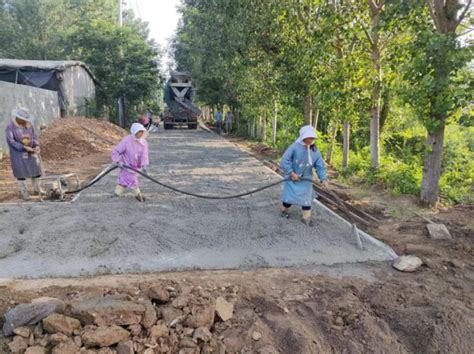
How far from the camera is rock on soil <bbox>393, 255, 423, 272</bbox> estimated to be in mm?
4465

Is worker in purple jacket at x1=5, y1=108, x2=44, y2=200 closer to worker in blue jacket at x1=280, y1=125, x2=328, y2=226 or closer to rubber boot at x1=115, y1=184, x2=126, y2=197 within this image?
rubber boot at x1=115, y1=184, x2=126, y2=197

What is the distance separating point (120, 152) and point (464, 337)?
18.3 feet

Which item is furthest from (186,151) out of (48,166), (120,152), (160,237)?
(160,237)

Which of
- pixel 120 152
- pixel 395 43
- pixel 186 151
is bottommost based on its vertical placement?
pixel 186 151

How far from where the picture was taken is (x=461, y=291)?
401 centimetres

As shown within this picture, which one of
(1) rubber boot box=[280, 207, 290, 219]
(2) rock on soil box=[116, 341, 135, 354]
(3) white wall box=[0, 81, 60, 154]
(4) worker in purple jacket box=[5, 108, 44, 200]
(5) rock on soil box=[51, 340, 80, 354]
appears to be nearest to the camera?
(5) rock on soil box=[51, 340, 80, 354]

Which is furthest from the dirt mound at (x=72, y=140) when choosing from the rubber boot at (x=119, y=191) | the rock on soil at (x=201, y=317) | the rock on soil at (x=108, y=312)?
the rock on soil at (x=201, y=317)

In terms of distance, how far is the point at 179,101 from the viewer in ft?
91.4

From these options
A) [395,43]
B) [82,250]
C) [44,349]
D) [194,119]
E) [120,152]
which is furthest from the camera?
[194,119]

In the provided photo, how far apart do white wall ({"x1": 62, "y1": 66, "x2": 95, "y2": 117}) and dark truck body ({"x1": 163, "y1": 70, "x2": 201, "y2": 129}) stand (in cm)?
660

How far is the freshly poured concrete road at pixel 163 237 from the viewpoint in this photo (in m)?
4.47

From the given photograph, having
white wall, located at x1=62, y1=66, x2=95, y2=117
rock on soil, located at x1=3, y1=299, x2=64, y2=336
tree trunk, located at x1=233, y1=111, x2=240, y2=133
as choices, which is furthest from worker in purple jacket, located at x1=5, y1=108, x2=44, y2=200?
tree trunk, located at x1=233, y1=111, x2=240, y2=133

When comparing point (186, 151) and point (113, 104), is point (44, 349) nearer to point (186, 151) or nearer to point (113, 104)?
point (186, 151)

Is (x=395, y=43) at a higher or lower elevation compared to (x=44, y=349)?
higher
